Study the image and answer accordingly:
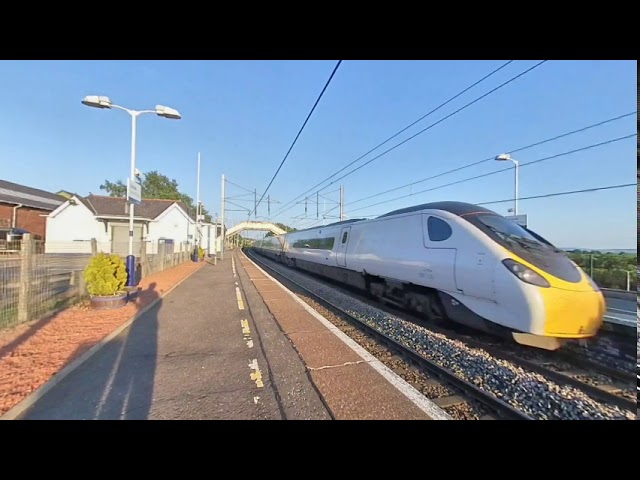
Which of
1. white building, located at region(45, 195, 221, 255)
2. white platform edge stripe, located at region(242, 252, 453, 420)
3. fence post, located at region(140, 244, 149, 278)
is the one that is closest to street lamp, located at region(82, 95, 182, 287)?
fence post, located at region(140, 244, 149, 278)

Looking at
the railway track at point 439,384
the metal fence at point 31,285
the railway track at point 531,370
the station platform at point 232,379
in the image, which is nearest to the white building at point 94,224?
the metal fence at point 31,285

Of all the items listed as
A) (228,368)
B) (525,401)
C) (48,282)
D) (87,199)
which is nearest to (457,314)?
(525,401)

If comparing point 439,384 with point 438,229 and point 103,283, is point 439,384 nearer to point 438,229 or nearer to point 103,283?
point 438,229

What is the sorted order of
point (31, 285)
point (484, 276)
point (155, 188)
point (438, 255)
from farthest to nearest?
point (155, 188) → point (31, 285) → point (438, 255) → point (484, 276)

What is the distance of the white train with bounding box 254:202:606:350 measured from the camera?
13.2 feet

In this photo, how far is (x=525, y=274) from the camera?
13.7 feet

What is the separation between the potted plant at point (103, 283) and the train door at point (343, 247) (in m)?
7.20

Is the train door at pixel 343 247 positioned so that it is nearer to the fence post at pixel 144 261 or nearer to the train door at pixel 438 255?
the train door at pixel 438 255

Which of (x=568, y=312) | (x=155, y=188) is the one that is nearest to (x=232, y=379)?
(x=568, y=312)

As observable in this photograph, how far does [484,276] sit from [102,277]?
857cm

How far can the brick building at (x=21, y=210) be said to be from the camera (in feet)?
101

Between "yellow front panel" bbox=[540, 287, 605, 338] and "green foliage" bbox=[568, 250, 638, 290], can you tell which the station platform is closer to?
"yellow front panel" bbox=[540, 287, 605, 338]

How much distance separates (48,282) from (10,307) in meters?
1.08

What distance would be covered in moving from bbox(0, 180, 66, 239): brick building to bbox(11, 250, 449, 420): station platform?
38.0 metres
